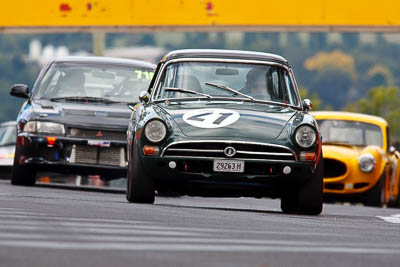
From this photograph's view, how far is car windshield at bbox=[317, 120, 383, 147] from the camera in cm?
1966

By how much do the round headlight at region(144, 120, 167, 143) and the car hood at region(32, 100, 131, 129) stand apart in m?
3.88

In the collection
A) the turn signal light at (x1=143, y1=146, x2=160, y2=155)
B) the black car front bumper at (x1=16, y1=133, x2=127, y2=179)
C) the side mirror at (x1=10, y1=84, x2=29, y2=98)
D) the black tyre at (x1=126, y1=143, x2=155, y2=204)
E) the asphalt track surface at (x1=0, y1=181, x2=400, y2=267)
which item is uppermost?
the side mirror at (x1=10, y1=84, x2=29, y2=98)

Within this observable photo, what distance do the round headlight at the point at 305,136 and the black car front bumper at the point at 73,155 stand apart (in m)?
4.23

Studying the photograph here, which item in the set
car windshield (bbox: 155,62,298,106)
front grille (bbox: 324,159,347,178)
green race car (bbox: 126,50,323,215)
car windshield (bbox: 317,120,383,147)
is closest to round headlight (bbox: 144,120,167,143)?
green race car (bbox: 126,50,323,215)

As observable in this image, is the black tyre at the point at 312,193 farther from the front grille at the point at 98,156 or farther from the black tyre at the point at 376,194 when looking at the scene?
the black tyre at the point at 376,194

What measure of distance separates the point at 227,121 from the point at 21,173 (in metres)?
4.92

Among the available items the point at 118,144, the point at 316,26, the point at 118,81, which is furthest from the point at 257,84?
the point at 316,26

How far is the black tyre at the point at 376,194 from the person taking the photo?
742 inches

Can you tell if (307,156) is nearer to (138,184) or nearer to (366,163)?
(138,184)

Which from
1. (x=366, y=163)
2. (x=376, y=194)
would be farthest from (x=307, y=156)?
(x=376, y=194)

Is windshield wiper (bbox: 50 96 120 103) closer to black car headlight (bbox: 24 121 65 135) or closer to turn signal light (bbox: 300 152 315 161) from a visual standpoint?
black car headlight (bbox: 24 121 65 135)

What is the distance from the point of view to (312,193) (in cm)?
1111
